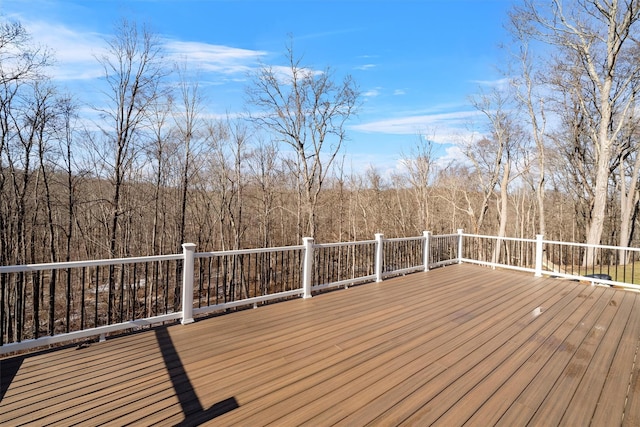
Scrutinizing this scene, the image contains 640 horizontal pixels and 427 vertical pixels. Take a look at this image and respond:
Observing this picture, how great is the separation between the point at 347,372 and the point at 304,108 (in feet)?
36.5

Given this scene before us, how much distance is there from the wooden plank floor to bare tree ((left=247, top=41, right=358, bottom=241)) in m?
8.88

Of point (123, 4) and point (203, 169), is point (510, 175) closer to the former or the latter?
point (203, 169)

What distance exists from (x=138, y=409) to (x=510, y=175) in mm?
19282

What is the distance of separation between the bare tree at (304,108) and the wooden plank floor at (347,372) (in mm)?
8878

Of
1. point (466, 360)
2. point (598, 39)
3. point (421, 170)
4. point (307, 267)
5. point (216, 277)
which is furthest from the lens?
point (421, 170)

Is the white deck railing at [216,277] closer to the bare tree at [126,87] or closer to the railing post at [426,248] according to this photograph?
the railing post at [426,248]

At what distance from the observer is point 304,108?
40.1 ft

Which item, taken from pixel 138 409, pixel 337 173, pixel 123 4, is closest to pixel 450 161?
pixel 337 173

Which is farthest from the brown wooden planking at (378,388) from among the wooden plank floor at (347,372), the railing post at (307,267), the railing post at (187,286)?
the railing post at (187,286)

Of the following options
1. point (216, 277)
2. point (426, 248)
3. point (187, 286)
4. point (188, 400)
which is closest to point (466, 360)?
point (188, 400)

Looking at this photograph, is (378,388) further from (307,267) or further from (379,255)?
(379,255)

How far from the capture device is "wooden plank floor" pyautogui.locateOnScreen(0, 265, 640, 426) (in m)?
2.05

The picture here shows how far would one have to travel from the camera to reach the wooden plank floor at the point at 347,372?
205cm

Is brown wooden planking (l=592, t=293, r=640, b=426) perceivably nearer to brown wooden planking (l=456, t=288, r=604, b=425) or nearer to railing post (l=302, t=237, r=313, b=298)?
brown wooden planking (l=456, t=288, r=604, b=425)
